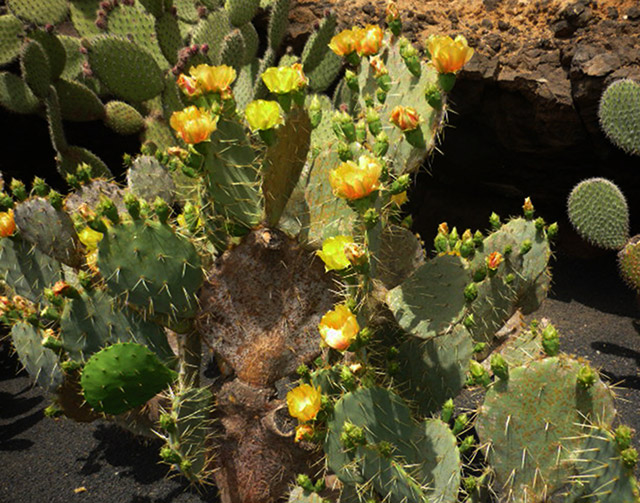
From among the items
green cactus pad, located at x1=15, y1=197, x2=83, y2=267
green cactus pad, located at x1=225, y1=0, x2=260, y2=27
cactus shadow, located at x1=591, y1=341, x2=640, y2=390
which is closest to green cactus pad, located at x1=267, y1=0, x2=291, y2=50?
green cactus pad, located at x1=225, y1=0, x2=260, y2=27

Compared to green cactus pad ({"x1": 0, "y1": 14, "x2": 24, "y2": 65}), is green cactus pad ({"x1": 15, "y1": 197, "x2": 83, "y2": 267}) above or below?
below

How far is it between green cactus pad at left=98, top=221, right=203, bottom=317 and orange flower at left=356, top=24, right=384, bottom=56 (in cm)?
71

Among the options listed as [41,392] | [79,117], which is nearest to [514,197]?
[79,117]

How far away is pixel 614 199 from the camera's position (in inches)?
103

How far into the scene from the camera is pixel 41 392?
252 cm

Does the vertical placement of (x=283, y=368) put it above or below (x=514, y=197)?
above

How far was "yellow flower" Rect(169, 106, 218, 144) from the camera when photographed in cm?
121

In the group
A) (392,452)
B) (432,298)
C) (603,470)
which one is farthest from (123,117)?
(603,470)

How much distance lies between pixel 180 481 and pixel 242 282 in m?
0.85

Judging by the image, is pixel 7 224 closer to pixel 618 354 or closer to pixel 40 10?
pixel 40 10

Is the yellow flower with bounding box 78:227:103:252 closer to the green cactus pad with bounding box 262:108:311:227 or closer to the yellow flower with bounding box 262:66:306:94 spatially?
the green cactus pad with bounding box 262:108:311:227

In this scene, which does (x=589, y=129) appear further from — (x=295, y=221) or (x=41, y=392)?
(x=41, y=392)

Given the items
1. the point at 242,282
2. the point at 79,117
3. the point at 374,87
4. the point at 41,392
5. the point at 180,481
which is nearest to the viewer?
the point at 242,282

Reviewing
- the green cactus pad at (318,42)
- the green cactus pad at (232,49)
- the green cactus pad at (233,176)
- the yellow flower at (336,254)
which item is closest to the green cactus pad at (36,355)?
the green cactus pad at (233,176)
